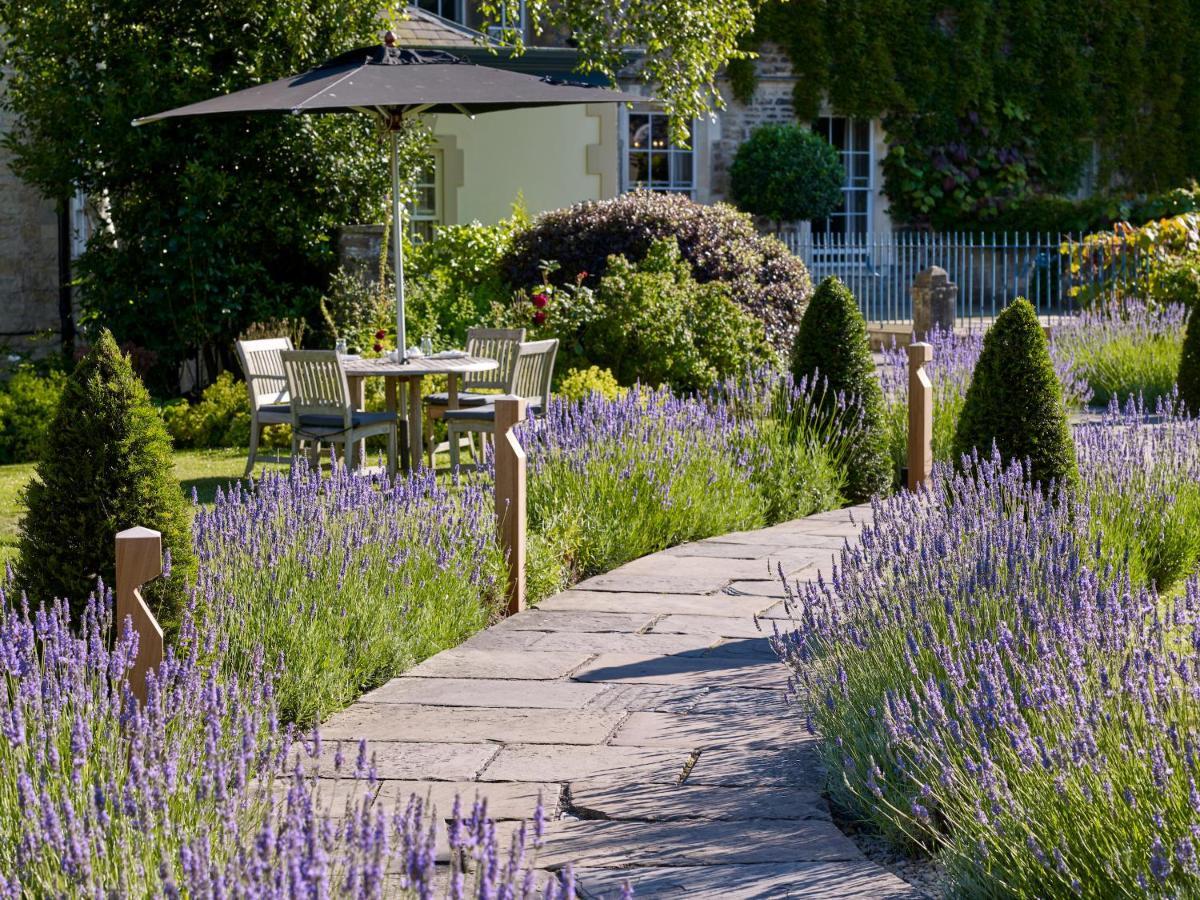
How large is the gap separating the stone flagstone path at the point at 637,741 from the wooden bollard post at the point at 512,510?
138 mm

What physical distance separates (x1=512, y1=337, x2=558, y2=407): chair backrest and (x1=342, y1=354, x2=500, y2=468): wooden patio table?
0.17m

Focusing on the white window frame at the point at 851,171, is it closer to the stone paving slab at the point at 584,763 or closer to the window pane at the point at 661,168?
the window pane at the point at 661,168

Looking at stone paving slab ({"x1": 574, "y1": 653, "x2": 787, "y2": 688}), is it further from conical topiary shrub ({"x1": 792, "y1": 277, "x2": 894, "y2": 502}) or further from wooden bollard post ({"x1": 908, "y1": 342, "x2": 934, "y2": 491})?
conical topiary shrub ({"x1": 792, "y1": 277, "x2": 894, "y2": 502})

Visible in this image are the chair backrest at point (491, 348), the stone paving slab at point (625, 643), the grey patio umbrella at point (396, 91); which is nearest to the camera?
the stone paving slab at point (625, 643)

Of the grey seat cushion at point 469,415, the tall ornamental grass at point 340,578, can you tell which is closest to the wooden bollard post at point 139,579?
the tall ornamental grass at point 340,578

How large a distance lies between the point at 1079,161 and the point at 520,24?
8.67 metres

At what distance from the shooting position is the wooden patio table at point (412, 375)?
29.8 feet

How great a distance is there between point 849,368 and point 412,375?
8.28ft

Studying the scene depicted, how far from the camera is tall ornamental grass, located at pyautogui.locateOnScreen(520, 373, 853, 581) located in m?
7.22

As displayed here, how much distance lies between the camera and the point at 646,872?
3.53 meters

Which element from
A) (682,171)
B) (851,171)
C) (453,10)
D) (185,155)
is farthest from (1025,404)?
(851,171)

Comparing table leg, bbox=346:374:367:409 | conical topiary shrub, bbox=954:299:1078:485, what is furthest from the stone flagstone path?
table leg, bbox=346:374:367:409

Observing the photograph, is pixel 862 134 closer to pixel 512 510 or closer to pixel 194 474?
pixel 194 474

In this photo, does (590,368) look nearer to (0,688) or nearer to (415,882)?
(0,688)
